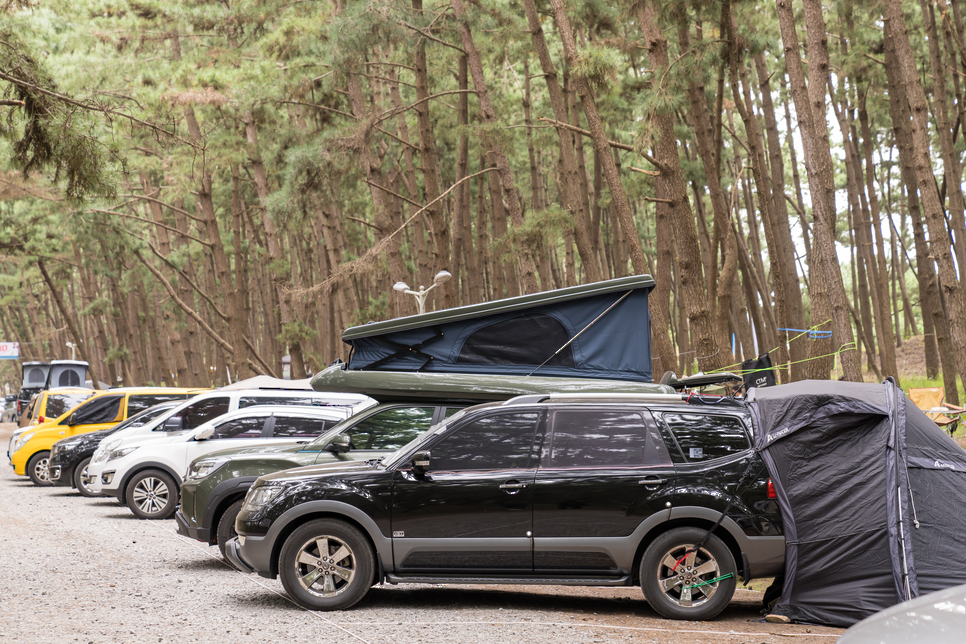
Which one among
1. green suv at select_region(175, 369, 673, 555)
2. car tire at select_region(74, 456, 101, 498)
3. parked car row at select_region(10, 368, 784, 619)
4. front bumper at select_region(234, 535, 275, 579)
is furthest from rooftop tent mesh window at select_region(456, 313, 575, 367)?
car tire at select_region(74, 456, 101, 498)

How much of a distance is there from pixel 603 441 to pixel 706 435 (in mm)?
877

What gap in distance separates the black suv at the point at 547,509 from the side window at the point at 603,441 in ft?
0.04

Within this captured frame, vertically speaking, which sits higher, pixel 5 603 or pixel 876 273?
pixel 876 273

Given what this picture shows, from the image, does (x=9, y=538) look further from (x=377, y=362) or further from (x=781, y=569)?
(x=781, y=569)

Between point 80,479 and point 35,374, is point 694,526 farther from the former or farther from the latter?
point 35,374

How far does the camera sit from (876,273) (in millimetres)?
26484

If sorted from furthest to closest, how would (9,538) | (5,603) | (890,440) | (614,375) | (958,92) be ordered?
1. (958,92)
2. (9,538)
3. (614,375)
4. (5,603)
5. (890,440)

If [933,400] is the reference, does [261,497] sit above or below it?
below

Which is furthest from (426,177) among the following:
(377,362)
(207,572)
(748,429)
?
(748,429)

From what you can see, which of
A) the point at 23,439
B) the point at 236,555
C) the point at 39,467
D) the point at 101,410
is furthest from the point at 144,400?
the point at 236,555

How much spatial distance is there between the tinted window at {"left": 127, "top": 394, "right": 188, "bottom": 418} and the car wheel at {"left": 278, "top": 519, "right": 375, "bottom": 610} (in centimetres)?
1207

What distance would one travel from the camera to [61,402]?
73.6 feet

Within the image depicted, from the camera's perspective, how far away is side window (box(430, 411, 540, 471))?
7898 millimetres

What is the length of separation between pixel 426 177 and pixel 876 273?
44.8 feet
